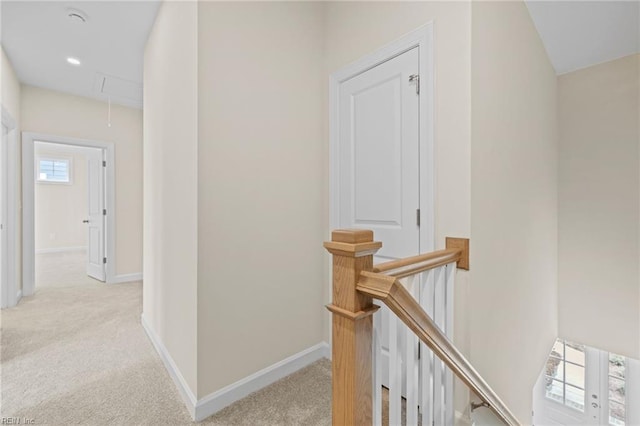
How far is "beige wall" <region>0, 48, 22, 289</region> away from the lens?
292 cm

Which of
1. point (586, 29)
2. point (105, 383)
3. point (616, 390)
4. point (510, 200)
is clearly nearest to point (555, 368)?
point (616, 390)

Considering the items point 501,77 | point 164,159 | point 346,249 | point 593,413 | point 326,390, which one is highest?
point 501,77

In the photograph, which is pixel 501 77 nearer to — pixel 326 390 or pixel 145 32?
pixel 326 390

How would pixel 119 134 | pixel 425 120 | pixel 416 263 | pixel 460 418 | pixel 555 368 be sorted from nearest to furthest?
pixel 416 263, pixel 460 418, pixel 425 120, pixel 119 134, pixel 555 368

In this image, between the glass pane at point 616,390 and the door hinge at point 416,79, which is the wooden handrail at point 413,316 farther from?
the glass pane at point 616,390

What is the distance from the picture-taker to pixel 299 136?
2.08 meters

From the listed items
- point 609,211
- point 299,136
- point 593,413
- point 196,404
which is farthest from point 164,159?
point 593,413

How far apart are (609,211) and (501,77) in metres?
2.21

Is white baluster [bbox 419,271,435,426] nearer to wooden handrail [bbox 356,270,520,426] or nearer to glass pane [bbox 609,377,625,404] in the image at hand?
wooden handrail [bbox 356,270,520,426]

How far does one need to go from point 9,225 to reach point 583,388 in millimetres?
7881

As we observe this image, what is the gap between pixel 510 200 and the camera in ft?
6.35

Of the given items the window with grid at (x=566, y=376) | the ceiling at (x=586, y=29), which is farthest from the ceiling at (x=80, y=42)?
the window with grid at (x=566, y=376)

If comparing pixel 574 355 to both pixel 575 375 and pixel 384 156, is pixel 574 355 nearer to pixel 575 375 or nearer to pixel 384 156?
pixel 575 375

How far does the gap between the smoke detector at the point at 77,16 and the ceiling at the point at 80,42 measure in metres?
0.01
